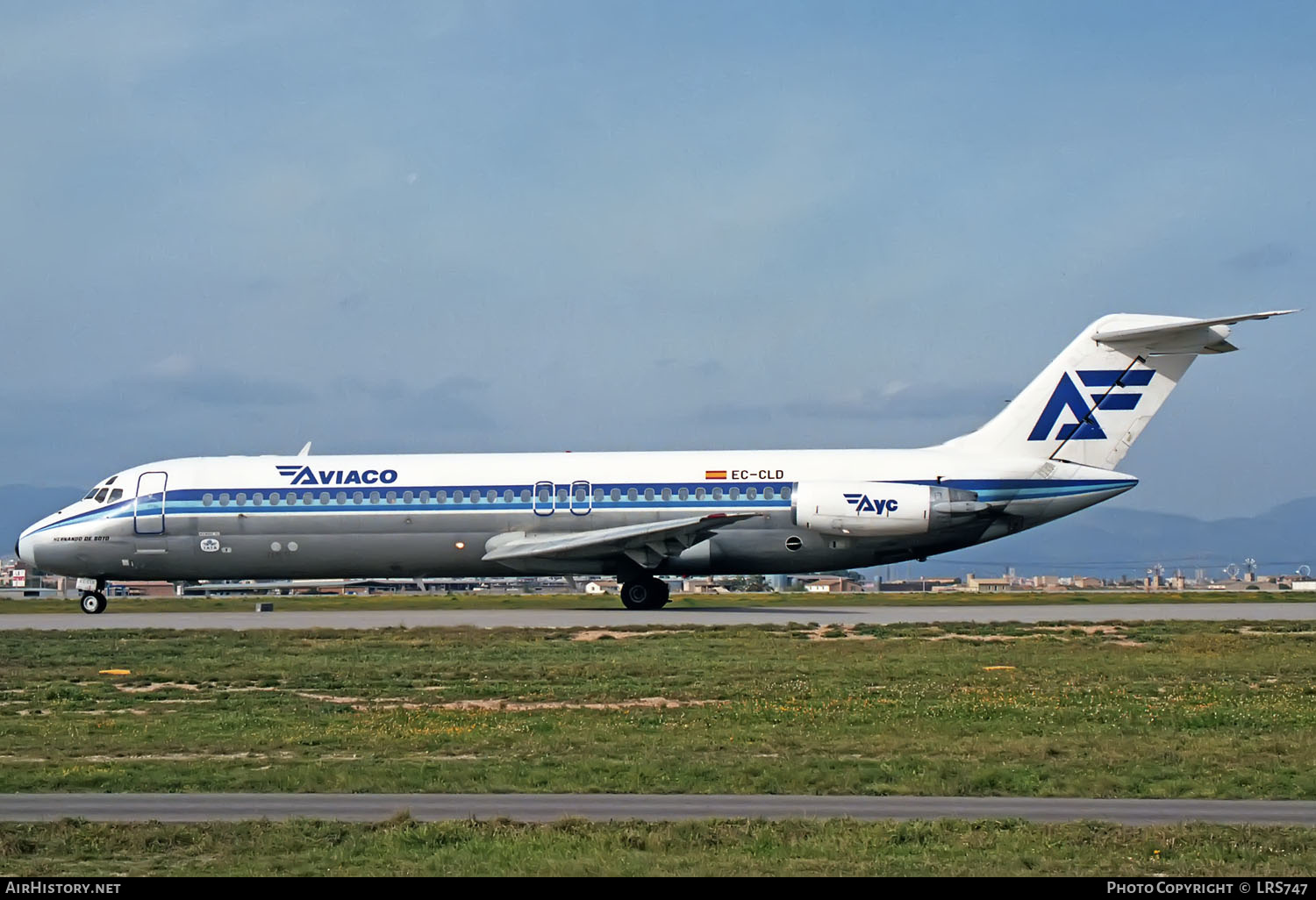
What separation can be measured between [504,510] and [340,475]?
4808 millimetres

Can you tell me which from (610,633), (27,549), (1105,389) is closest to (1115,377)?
(1105,389)

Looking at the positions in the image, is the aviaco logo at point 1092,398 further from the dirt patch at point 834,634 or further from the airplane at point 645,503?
the dirt patch at point 834,634

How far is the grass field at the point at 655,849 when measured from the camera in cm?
962

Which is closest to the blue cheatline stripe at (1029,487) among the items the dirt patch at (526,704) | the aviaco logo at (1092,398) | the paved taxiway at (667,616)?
the aviaco logo at (1092,398)

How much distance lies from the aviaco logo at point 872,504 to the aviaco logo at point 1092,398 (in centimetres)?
432

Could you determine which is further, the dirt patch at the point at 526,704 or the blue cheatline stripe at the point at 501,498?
the blue cheatline stripe at the point at 501,498

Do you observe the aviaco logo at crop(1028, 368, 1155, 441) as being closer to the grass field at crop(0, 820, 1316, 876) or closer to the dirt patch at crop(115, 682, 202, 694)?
the dirt patch at crop(115, 682, 202, 694)

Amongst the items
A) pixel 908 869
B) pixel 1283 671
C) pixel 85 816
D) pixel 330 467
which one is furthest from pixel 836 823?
pixel 330 467

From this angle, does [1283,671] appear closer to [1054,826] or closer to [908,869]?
[1054,826]

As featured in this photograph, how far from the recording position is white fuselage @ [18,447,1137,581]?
37156mm

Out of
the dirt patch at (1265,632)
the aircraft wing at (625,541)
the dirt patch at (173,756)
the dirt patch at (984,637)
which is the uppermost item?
the aircraft wing at (625,541)

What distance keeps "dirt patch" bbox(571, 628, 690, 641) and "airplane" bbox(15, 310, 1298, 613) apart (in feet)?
20.6

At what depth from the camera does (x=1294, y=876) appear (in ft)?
30.2

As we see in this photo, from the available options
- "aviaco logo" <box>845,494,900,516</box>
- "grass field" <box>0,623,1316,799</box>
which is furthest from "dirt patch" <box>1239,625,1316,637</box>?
"aviaco logo" <box>845,494,900,516</box>
